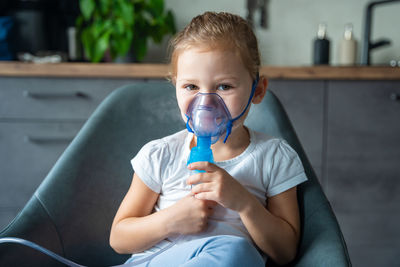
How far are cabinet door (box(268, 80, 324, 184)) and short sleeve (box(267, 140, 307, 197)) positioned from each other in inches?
38.6

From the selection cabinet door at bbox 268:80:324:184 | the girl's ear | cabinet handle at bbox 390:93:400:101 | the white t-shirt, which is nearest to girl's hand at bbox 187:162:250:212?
the white t-shirt

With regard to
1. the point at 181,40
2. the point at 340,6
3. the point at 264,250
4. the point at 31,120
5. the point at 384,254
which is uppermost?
the point at 340,6

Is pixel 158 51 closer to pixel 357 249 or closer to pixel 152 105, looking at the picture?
pixel 152 105

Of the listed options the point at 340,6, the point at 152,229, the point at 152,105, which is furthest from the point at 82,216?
the point at 340,6

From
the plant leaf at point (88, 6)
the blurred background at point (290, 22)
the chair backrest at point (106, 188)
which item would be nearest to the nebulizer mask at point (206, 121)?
the chair backrest at point (106, 188)

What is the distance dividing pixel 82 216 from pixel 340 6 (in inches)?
81.7

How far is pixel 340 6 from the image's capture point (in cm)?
233

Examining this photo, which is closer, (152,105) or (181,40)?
(181,40)

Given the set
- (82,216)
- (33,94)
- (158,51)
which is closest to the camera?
(82,216)

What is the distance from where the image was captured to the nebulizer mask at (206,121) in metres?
0.73

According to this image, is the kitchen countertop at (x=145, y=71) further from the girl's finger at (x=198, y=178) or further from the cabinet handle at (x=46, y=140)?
the girl's finger at (x=198, y=178)

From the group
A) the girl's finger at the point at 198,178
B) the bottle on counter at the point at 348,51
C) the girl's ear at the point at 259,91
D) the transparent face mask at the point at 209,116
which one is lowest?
the girl's finger at the point at 198,178

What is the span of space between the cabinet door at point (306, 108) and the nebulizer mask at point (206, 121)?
110cm

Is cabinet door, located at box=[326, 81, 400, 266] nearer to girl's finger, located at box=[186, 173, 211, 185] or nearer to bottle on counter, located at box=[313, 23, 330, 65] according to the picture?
bottle on counter, located at box=[313, 23, 330, 65]
